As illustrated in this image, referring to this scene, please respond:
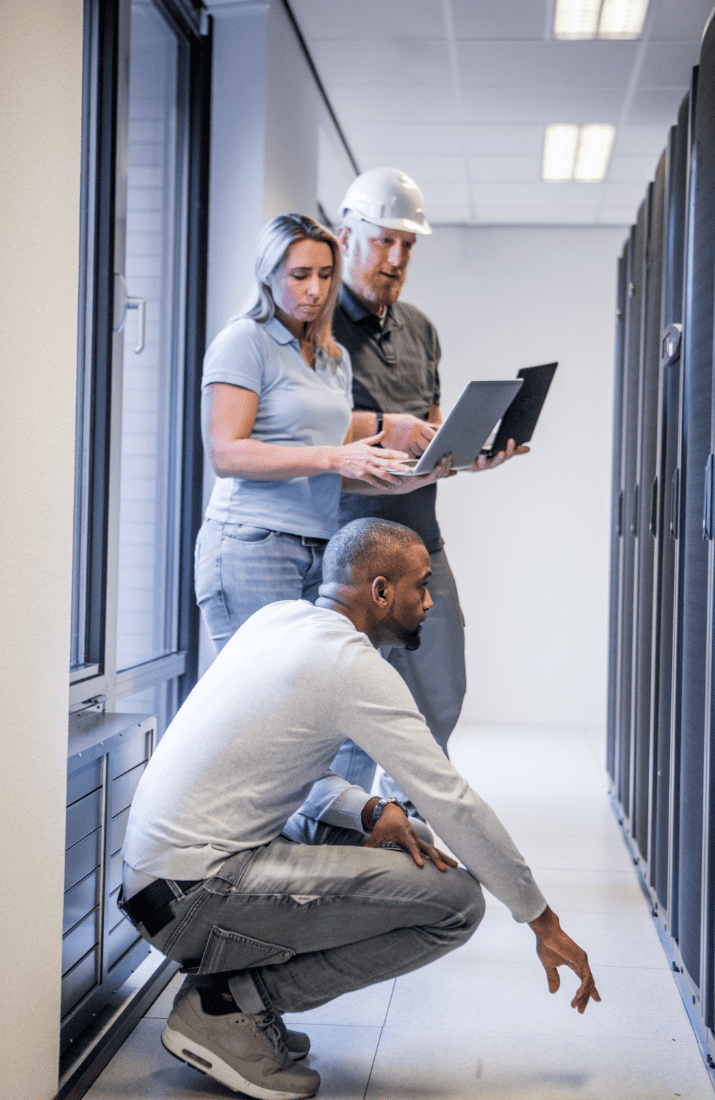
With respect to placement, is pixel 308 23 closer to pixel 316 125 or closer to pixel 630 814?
pixel 316 125

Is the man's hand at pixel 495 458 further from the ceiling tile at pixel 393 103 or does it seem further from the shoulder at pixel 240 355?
the ceiling tile at pixel 393 103

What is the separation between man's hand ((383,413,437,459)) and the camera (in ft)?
7.84

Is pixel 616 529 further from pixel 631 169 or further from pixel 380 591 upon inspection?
pixel 380 591

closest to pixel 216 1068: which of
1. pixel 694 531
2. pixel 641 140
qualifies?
pixel 694 531

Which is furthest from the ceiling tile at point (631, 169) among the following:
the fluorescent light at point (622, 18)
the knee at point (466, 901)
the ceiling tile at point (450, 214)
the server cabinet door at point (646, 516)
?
the knee at point (466, 901)

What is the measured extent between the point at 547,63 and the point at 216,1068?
10.7 ft

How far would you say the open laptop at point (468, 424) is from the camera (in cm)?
190

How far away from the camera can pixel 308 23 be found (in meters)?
3.33

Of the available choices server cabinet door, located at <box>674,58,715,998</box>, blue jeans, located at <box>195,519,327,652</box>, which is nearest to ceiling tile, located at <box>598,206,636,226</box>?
server cabinet door, located at <box>674,58,715,998</box>

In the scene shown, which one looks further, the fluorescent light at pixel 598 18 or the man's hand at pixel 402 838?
the fluorescent light at pixel 598 18

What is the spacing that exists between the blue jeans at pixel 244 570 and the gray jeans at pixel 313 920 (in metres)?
0.51

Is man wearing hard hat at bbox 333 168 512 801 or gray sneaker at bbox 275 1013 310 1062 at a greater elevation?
man wearing hard hat at bbox 333 168 512 801

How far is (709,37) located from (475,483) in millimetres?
3590

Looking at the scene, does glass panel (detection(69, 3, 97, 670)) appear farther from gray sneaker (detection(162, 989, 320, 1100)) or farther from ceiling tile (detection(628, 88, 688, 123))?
ceiling tile (detection(628, 88, 688, 123))
